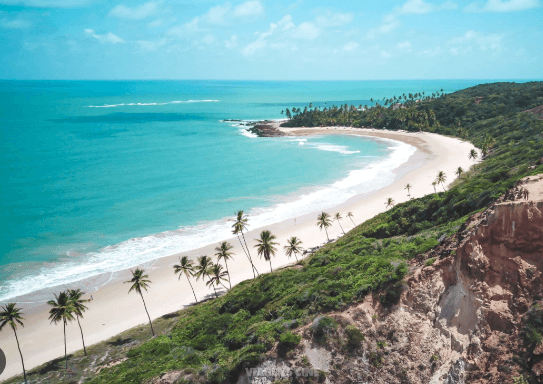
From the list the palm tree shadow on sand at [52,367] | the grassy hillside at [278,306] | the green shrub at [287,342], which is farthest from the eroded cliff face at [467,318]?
the palm tree shadow on sand at [52,367]

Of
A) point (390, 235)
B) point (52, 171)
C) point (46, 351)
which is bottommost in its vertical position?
point (46, 351)

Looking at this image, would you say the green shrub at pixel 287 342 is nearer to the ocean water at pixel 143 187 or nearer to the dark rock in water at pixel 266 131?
the ocean water at pixel 143 187

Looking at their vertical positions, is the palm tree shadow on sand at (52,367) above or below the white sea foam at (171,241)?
below

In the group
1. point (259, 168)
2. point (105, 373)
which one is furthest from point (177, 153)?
point (105, 373)

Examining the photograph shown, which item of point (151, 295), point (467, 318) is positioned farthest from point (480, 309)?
point (151, 295)

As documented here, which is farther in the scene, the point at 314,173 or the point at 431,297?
the point at 314,173

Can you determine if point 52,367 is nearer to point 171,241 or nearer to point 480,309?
point 171,241

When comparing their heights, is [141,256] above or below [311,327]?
below

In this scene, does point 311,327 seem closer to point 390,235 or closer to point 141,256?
point 390,235
